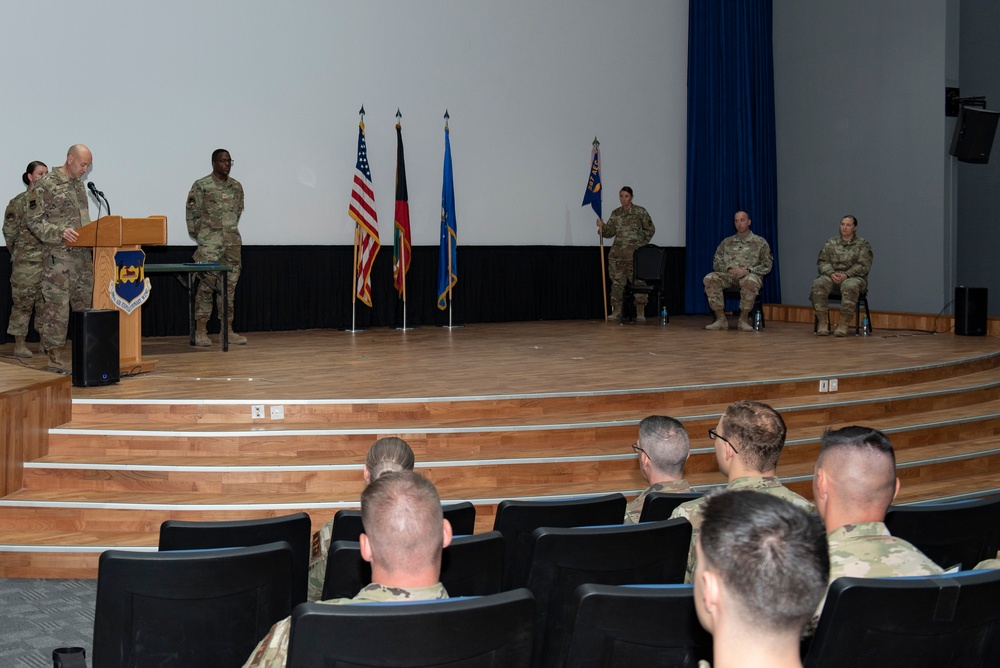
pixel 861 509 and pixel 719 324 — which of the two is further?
pixel 719 324

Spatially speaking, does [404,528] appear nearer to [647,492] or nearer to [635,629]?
[635,629]

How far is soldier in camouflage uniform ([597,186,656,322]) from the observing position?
11258 mm

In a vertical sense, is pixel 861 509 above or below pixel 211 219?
below

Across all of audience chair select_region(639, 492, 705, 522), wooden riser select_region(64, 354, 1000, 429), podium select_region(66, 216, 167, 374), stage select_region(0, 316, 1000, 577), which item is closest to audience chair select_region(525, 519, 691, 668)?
audience chair select_region(639, 492, 705, 522)

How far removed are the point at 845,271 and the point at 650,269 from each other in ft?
6.91

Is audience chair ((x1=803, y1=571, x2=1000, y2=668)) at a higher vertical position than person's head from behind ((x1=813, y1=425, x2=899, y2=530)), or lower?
lower

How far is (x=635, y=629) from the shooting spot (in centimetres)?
207

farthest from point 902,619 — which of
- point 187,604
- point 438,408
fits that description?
point 438,408

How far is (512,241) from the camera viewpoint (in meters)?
11.4

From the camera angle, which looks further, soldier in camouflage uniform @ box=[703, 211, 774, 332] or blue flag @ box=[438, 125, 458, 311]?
soldier in camouflage uniform @ box=[703, 211, 774, 332]

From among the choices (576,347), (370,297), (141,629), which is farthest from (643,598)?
(370,297)

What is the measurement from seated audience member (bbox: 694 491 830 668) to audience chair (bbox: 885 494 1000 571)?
65.5 inches

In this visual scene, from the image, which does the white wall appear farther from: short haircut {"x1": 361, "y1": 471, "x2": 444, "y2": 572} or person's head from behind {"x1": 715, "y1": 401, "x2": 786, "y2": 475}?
short haircut {"x1": 361, "y1": 471, "x2": 444, "y2": 572}

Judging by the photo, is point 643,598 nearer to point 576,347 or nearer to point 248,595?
point 248,595
